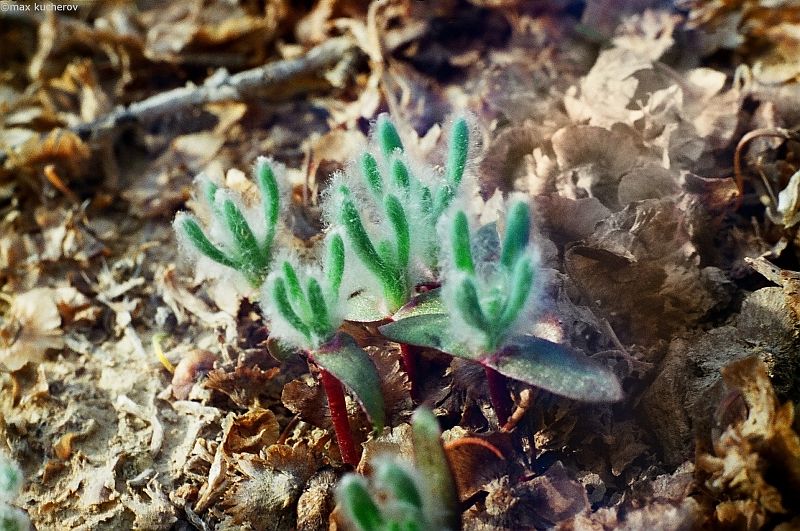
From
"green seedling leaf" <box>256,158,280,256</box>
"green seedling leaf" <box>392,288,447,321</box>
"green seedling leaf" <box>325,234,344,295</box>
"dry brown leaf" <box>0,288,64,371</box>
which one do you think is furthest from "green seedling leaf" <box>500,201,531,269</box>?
"dry brown leaf" <box>0,288,64,371</box>

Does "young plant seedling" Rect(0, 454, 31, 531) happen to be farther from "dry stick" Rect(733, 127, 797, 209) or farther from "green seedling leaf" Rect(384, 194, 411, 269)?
"dry stick" Rect(733, 127, 797, 209)

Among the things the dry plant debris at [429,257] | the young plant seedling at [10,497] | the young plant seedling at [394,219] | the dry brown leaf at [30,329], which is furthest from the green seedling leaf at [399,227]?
the dry brown leaf at [30,329]

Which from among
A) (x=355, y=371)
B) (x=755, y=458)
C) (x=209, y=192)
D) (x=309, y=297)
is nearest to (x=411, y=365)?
(x=355, y=371)

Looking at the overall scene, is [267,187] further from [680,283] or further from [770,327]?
[770,327]

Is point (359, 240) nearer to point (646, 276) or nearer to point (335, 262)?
point (335, 262)

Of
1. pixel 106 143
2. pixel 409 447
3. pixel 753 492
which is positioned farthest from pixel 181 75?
pixel 753 492

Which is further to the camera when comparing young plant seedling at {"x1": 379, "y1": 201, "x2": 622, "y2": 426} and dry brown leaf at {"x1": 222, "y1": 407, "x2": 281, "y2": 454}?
dry brown leaf at {"x1": 222, "y1": 407, "x2": 281, "y2": 454}

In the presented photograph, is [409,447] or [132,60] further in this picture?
[132,60]
